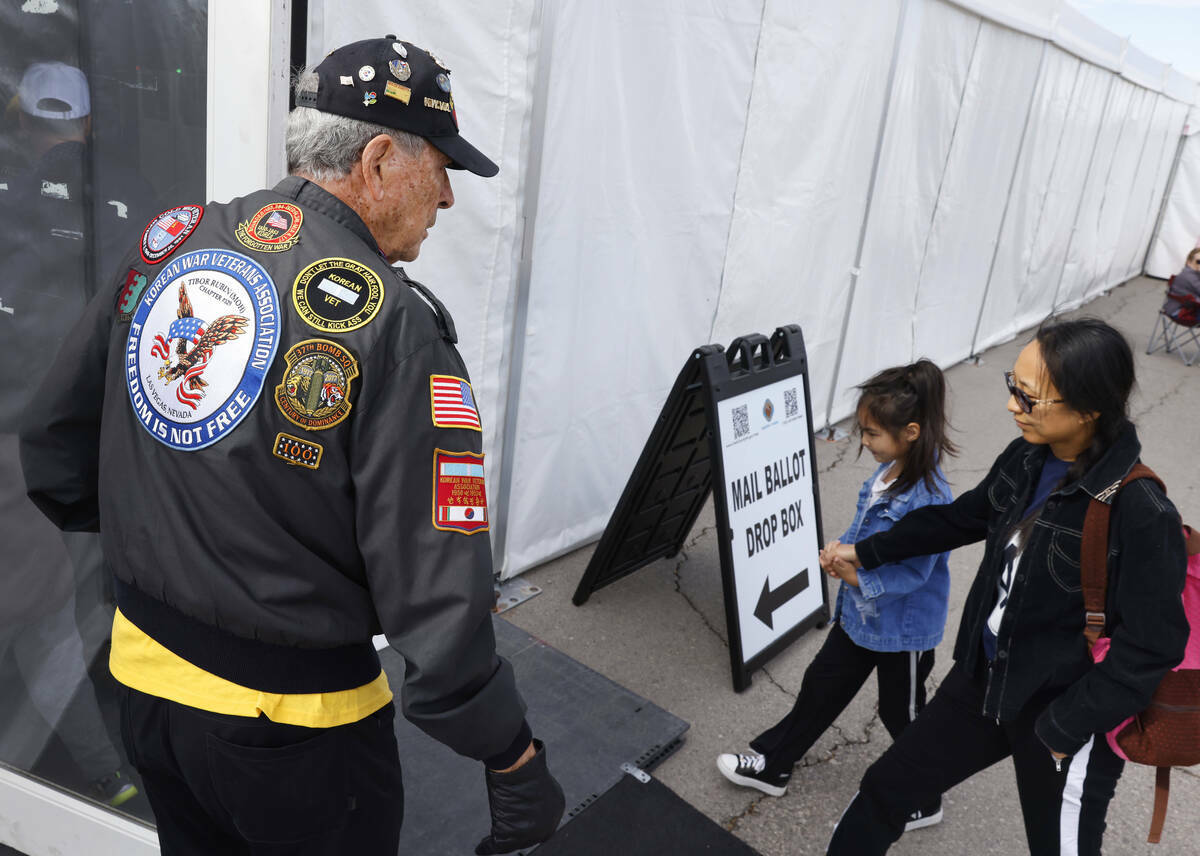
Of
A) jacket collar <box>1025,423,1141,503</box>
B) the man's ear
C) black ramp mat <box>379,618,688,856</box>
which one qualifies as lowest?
black ramp mat <box>379,618,688,856</box>

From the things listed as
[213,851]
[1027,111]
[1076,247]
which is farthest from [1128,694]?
[1076,247]

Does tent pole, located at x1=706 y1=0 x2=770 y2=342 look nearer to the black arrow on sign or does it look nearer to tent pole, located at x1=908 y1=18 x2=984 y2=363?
the black arrow on sign

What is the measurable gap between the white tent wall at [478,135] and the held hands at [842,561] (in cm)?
151

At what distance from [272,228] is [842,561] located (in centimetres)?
187

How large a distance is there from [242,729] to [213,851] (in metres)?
0.43

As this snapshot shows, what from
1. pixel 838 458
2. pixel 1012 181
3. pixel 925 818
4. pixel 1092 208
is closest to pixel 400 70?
pixel 925 818

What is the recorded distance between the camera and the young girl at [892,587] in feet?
8.70

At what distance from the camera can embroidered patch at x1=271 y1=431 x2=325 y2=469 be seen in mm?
1341

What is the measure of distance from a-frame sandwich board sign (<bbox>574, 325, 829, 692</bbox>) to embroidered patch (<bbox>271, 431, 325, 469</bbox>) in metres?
2.11

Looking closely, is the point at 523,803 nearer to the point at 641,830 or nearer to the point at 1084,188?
the point at 641,830

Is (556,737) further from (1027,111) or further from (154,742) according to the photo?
(1027,111)

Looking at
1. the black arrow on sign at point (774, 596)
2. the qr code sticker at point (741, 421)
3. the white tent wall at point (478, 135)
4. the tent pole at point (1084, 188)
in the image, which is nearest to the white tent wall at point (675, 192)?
the white tent wall at point (478, 135)

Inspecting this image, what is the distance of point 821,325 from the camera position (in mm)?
5984

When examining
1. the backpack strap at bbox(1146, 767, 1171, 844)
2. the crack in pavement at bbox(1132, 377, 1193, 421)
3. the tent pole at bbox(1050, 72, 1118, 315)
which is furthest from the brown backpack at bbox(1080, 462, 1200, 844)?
the tent pole at bbox(1050, 72, 1118, 315)
